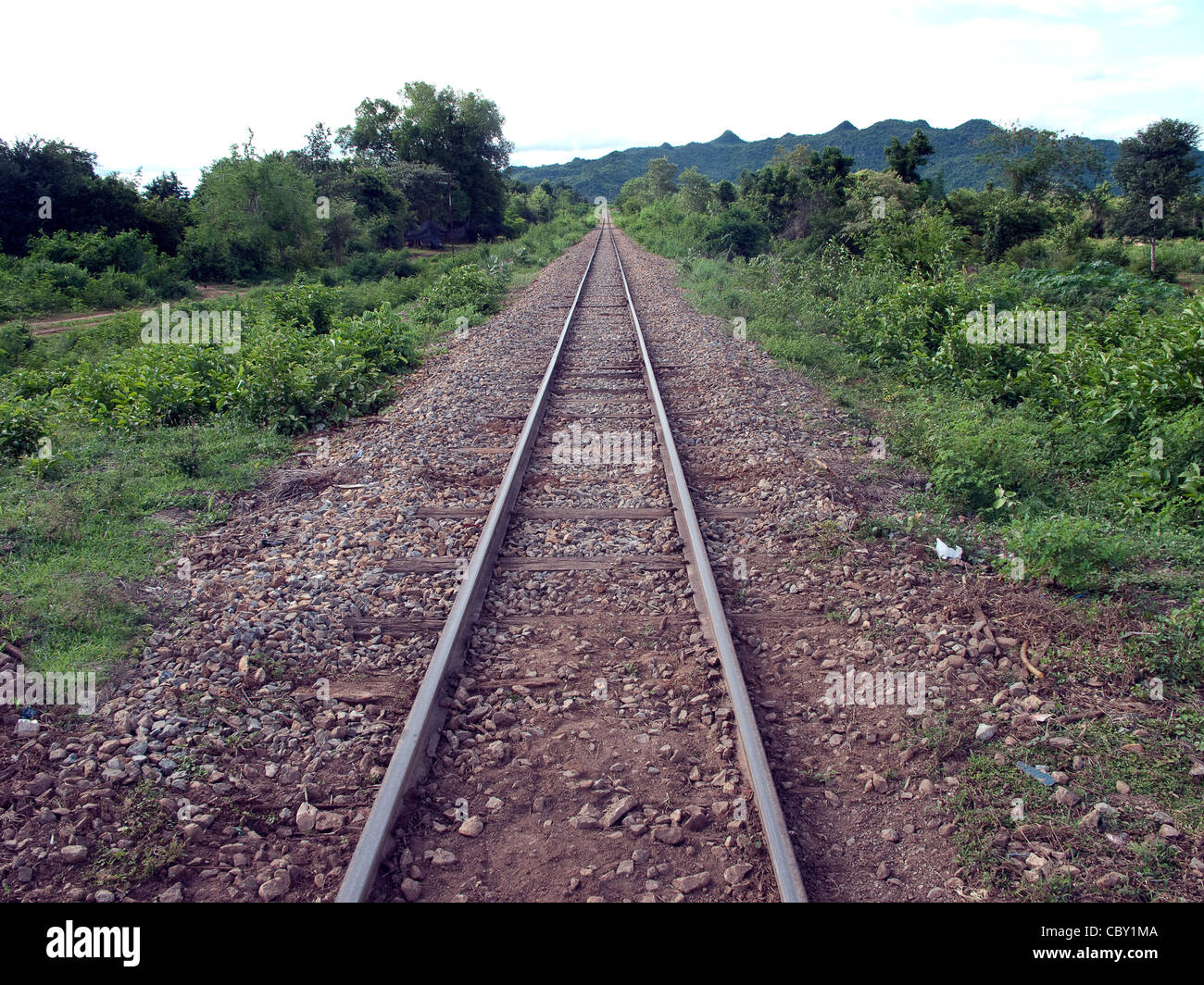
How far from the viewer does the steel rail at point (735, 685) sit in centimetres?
276

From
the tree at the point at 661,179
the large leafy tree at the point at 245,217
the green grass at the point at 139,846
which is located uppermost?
the tree at the point at 661,179

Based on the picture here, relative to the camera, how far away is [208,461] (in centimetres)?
720

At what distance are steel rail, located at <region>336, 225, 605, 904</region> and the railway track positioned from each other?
1 centimetres

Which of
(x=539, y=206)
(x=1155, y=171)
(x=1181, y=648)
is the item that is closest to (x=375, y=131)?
(x=539, y=206)

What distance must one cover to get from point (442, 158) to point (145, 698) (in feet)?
166

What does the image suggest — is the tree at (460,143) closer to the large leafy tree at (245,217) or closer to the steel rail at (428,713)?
the large leafy tree at (245,217)

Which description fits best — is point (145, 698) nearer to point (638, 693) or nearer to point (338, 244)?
point (638, 693)

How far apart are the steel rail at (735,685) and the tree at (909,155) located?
2609 cm

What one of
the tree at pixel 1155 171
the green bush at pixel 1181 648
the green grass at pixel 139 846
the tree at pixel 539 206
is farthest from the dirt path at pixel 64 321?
the tree at pixel 539 206

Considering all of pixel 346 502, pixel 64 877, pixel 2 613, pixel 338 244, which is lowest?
pixel 64 877

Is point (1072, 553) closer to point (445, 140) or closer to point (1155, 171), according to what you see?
point (1155, 171)

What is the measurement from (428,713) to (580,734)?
71cm
